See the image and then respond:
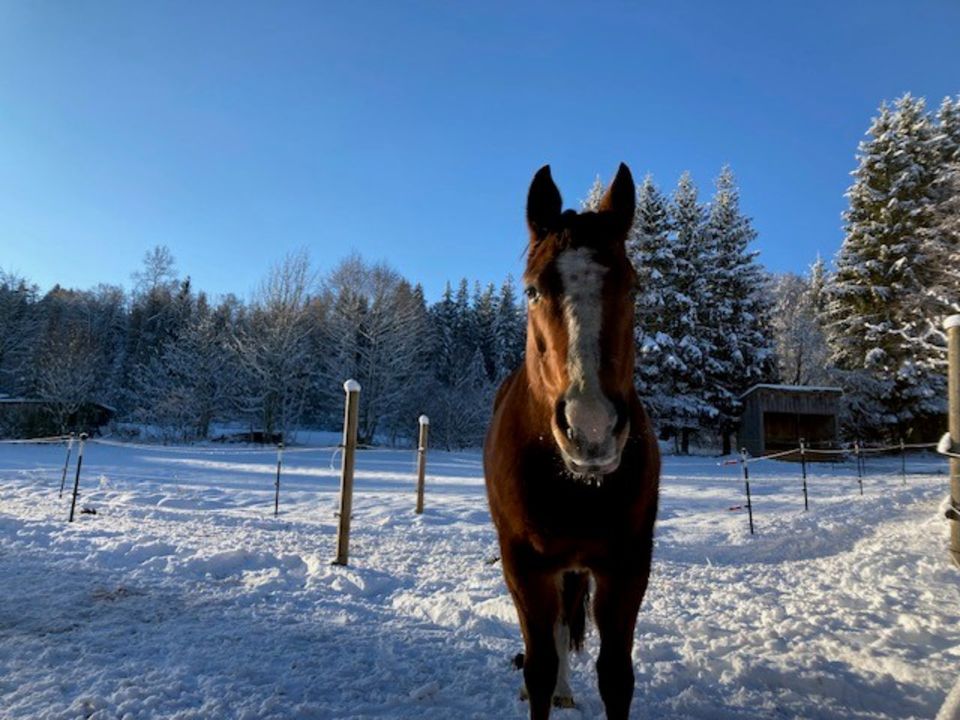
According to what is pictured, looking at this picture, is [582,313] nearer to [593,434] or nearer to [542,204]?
[593,434]

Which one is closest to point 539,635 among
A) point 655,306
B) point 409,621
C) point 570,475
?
point 570,475

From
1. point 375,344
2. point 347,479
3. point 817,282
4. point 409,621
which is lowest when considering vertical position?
point 409,621

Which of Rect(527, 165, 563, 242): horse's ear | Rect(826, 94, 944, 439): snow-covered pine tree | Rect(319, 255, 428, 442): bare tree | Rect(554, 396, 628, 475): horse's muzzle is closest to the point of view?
Rect(554, 396, 628, 475): horse's muzzle

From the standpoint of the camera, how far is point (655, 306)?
27469mm

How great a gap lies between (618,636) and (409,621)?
235cm

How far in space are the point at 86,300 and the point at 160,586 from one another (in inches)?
2458

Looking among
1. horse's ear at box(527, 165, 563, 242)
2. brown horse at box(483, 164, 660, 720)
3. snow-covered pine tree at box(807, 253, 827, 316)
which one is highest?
snow-covered pine tree at box(807, 253, 827, 316)

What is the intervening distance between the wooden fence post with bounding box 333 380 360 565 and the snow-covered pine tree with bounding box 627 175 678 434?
70.9ft

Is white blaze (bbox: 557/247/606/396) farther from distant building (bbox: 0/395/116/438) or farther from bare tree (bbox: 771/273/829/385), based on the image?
distant building (bbox: 0/395/116/438)

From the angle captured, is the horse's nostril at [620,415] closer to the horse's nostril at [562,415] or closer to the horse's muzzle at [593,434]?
the horse's muzzle at [593,434]

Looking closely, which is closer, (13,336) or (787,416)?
(787,416)

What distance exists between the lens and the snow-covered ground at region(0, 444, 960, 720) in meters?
2.78

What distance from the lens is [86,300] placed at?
53969mm

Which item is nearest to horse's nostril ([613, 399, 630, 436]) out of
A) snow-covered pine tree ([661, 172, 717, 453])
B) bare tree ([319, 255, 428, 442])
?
snow-covered pine tree ([661, 172, 717, 453])
